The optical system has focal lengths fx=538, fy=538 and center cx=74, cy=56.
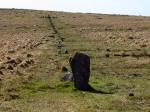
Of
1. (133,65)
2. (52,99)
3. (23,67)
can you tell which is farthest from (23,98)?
(133,65)

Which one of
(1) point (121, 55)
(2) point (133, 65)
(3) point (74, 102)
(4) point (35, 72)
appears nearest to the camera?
(3) point (74, 102)

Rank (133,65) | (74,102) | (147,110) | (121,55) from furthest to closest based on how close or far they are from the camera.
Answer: (121,55)
(133,65)
(74,102)
(147,110)

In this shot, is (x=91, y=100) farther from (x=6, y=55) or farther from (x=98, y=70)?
(x=6, y=55)

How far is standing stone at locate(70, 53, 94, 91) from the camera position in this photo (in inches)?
1168

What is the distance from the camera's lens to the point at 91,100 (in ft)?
86.7

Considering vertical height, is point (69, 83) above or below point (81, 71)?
below

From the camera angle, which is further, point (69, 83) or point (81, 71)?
point (69, 83)

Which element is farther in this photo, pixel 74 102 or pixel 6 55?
pixel 6 55

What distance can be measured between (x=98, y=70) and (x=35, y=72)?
465 centimetres

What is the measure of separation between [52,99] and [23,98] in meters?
1.49

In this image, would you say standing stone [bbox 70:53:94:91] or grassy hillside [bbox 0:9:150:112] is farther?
standing stone [bbox 70:53:94:91]

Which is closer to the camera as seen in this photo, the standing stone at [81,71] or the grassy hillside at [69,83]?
the grassy hillside at [69,83]

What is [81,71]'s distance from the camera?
30.0 meters

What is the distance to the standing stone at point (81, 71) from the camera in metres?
29.7
